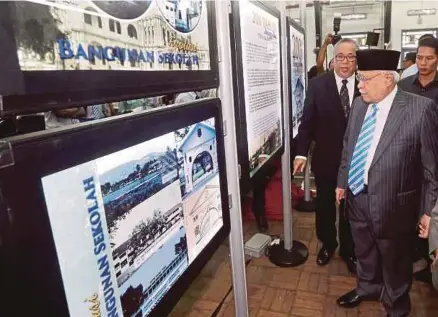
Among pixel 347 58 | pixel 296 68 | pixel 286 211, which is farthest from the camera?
pixel 296 68

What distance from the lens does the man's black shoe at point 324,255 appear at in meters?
2.68

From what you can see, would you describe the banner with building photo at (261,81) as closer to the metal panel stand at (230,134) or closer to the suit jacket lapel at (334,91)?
the metal panel stand at (230,134)

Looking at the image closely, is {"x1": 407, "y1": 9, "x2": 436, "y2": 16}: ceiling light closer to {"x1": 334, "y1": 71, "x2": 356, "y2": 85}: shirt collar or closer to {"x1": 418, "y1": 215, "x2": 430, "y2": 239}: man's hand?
{"x1": 334, "y1": 71, "x2": 356, "y2": 85}: shirt collar

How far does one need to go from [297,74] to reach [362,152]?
1073 millimetres

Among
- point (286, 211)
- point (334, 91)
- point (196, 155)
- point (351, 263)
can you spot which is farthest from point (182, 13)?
point (351, 263)

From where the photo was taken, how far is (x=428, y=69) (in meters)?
2.78

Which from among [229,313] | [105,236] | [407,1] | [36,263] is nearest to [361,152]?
[229,313]

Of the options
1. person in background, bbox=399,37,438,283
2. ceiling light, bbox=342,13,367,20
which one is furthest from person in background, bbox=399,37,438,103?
ceiling light, bbox=342,13,367,20

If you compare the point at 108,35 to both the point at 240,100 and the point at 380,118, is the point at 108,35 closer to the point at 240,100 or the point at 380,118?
the point at 240,100

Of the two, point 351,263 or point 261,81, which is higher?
point 261,81

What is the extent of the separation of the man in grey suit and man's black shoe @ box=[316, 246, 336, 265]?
0.62m

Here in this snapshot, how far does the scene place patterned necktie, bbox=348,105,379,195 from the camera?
74.9 inches

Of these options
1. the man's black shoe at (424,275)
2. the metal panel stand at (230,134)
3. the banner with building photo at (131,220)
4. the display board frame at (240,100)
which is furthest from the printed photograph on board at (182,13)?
the man's black shoe at (424,275)

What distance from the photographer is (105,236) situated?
0.67 m
